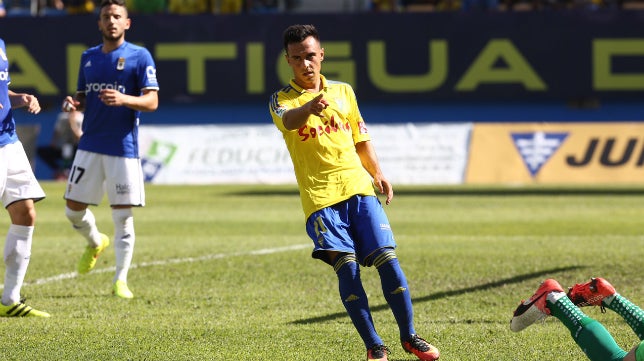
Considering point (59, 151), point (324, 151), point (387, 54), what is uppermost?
point (324, 151)

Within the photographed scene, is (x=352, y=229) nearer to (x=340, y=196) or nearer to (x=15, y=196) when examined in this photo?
(x=340, y=196)

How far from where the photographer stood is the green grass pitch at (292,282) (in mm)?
7355

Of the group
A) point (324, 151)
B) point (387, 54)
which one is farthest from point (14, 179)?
point (387, 54)

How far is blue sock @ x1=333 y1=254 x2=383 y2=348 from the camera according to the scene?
22.0ft

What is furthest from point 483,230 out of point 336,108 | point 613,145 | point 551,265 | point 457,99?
point 457,99

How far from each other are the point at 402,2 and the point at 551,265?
20.0 meters

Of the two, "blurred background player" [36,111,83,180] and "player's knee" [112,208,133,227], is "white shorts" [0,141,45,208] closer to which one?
"player's knee" [112,208,133,227]

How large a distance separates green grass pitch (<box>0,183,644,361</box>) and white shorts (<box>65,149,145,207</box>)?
80 centimetres

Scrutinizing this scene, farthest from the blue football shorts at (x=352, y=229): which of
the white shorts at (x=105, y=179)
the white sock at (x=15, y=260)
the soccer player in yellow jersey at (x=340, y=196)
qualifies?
the white shorts at (x=105, y=179)

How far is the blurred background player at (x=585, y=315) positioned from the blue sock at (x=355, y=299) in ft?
2.70

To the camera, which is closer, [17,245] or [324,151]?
[324,151]

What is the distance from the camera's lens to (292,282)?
34.8ft

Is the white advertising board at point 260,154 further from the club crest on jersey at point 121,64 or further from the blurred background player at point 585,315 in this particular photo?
the blurred background player at point 585,315

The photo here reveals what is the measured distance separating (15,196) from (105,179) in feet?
4.81
